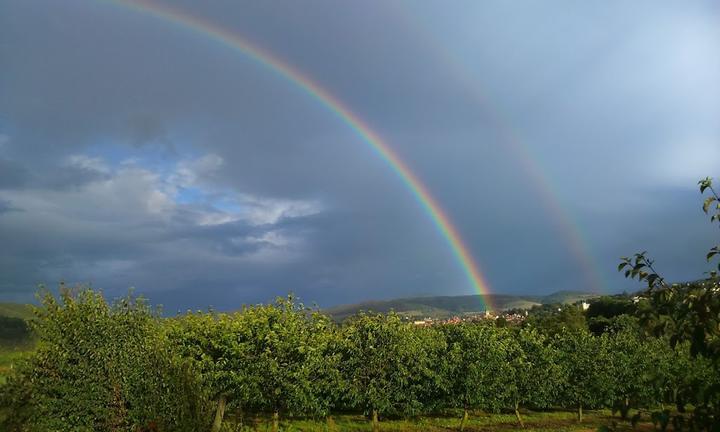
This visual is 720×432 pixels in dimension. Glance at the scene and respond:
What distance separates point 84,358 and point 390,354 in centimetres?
2200

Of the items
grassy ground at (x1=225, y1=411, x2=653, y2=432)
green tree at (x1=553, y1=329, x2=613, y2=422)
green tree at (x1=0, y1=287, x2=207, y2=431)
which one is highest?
green tree at (x1=0, y1=287, x2=207, y2=431)

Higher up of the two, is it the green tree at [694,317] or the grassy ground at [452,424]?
the green tree at [694,317]

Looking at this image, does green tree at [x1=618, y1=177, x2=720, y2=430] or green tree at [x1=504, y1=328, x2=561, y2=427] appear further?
green tree at [x1=504, y1=328, x2=561, y2=427]

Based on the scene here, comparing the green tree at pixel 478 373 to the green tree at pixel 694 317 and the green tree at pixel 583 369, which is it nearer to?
the green tree at pixel 583 369

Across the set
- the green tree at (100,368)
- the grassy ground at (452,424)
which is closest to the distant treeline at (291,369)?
the green tree at (100,368)

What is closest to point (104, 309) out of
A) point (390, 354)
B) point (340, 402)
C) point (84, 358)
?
point (84, 358)

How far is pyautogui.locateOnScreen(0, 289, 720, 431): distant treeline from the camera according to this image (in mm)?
10725

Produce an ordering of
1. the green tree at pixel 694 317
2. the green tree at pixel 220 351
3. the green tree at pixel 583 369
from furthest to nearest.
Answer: the green tree at pixel 583 369
the green tree at pixel 220 351
the green tree at pixel 694 317

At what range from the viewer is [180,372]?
1163 centimetres

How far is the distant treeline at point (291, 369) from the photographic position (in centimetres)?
1073

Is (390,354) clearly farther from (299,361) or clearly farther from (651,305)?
(651,305)

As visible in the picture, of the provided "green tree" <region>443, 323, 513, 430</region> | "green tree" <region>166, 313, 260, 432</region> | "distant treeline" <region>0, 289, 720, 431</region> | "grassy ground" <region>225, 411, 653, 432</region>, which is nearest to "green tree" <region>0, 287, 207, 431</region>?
"distant treeline" <region>0, 289, 720, 431</region>

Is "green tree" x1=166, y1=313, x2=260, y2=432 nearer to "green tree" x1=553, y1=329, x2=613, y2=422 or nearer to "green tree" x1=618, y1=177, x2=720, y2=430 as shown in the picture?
"green tree" x1=618, y1=177, x2=720, y2=430

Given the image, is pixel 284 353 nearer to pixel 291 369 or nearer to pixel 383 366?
pixel 291 369
